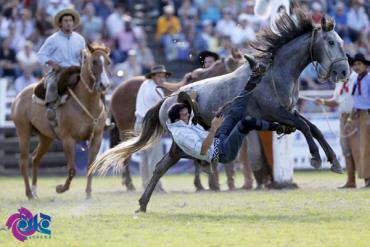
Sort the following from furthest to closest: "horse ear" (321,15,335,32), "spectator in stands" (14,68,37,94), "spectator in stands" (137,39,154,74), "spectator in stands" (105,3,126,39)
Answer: "spectator in stands" (105,3,126,39) < "spectator in stands" (137,39,154,74) < "spectator in stands" (14,68,37,94) < "horse ear" (321,15,335,32)

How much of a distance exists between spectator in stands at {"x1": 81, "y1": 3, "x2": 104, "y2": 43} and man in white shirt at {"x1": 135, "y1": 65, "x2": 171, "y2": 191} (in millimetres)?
7138

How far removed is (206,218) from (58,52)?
591 cm

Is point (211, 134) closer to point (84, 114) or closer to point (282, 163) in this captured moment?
point (84, 114)

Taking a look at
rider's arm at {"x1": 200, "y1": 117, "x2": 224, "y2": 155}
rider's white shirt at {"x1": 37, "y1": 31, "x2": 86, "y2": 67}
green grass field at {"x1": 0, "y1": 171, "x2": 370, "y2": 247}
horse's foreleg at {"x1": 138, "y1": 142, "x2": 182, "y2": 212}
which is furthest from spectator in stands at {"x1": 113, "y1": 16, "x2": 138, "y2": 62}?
rider's arm at {"x1": 200, "y1": 117, "x2": 224, "y2": 155}

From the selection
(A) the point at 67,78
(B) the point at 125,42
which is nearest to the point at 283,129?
(A) the point at 67,78

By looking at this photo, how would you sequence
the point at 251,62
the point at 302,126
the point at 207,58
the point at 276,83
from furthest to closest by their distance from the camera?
the point at 207,58
the point at 276,83
the point at 251,62
the point at 302,126

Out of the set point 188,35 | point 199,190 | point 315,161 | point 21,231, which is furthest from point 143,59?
point 21,231

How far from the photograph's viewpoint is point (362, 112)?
17.7 m

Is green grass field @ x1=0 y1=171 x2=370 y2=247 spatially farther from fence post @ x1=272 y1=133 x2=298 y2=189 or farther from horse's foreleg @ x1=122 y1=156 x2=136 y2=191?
horse's foreleg @ x1=122 y1=156 x2=136 y2=191

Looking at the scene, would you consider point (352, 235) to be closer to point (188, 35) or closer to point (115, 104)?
point (115, 104)

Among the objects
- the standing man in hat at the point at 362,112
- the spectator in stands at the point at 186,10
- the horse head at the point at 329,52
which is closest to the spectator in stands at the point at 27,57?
the spectator in stands at the point at 186,10

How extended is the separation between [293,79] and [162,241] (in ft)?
14.8

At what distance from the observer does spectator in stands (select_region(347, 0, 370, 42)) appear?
26.6m

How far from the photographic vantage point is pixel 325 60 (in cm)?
1342
